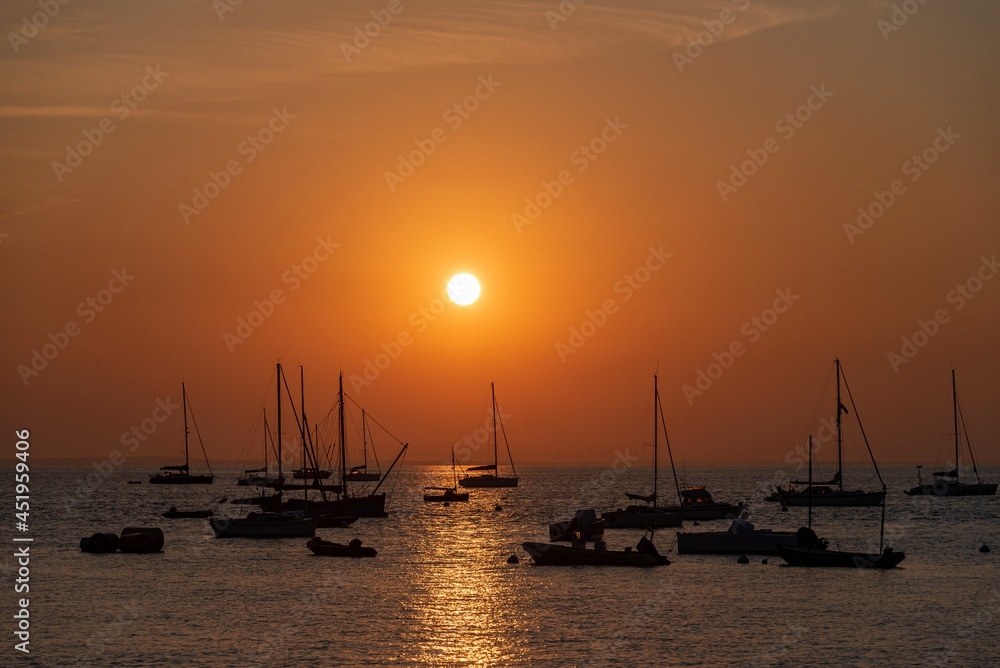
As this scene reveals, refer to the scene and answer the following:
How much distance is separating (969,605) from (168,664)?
1539 inches

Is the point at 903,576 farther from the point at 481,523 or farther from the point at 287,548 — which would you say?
the point at 481,523

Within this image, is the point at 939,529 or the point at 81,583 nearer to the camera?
the point at 81,583

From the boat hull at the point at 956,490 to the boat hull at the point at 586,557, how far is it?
120102 millimetres

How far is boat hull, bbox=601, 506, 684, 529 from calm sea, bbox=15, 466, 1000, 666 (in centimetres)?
1147

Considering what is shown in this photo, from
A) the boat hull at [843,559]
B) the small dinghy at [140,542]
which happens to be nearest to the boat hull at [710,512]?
the boat hull at [843,559]

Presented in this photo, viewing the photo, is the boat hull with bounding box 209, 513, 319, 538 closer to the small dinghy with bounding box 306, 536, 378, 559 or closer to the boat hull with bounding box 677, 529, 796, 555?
the small dinghy with bounding box 306, 536, 378, 559

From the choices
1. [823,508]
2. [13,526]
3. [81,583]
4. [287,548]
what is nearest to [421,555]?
[287,548]

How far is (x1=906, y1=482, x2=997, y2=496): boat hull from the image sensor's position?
17512 centimetres

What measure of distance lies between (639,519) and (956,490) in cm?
9399

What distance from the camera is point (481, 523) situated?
121m

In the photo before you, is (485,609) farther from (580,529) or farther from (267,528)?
(267,528)

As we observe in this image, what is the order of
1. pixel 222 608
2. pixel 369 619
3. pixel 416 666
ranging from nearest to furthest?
pixel 416 666
pixel 369 619
pixel 222 608

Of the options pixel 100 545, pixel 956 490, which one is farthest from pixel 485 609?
pixel 956 490

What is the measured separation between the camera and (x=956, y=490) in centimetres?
17625
